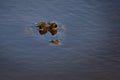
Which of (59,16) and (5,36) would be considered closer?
(5,36)

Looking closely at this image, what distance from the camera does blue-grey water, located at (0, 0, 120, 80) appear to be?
19.7 ft

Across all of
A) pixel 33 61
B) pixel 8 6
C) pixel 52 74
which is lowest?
pixel 52 74

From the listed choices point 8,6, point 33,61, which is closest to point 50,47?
point 33,61

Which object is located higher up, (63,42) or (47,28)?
(47,28)

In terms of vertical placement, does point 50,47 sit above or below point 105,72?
above

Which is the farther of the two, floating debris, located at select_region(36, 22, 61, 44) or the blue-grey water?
floating debris, located at select_region(36, 22, 61, 44)

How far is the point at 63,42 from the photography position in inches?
272

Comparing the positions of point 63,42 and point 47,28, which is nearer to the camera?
point 63,42

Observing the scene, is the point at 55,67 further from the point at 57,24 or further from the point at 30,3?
the point at 30,3

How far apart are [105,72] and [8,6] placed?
360 cm

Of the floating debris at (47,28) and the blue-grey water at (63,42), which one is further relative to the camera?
the floating debris at (47,28)

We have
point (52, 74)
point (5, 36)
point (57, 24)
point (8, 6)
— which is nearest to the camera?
point (52, 74)

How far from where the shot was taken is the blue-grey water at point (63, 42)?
19.7 ft

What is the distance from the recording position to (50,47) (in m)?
6.70
